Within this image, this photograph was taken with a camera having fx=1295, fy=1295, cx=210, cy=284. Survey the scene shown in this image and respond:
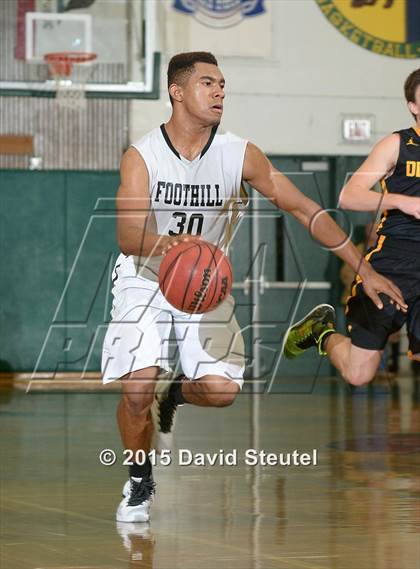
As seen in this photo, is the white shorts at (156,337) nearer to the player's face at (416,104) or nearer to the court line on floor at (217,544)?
the court line on floor at (217,544)

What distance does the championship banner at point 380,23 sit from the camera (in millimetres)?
16156

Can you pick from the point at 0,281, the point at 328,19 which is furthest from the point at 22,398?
the point at 328,19

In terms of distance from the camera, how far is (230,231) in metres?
6.63

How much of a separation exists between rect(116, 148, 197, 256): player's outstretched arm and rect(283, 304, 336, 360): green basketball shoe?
135cm

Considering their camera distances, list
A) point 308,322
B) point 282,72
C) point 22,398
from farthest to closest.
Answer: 1. point 282,72
2. point 22,398
3. point 308,322

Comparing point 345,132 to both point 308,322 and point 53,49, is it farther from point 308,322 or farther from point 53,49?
point 308,322

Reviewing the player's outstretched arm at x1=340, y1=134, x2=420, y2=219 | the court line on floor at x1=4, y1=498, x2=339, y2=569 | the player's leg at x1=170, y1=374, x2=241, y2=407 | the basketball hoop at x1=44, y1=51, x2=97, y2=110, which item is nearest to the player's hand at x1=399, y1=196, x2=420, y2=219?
the player's outstretched arm at x1=340, y1=134, x2=420, y2=219

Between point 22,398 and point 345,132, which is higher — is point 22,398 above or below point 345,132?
below

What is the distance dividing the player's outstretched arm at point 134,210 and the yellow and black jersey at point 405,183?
3.81ft

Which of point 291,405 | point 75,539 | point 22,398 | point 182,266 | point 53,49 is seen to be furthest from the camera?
point 53,49

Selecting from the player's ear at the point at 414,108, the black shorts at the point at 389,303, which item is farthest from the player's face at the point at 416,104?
the black shorts at the point at 389,303

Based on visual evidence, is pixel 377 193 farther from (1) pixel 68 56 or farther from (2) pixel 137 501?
(1) pixel 68 56

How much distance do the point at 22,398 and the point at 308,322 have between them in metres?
6.89

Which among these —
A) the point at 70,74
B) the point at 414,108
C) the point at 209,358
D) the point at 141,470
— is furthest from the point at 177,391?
the point at 70,74
